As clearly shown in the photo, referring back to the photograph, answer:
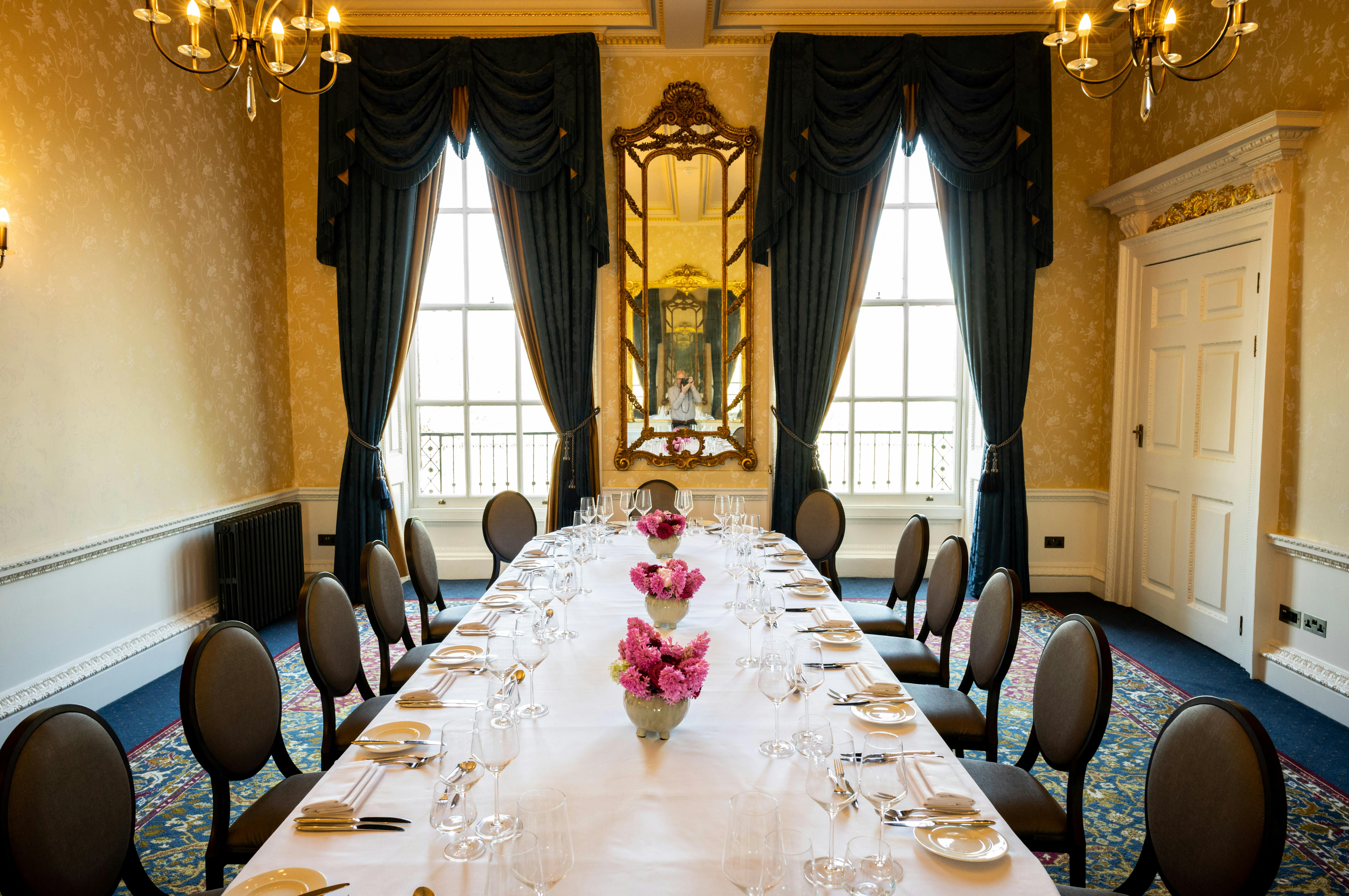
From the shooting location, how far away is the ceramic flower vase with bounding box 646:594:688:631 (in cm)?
249

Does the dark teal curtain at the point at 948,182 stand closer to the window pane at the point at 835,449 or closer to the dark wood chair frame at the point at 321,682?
the window pane at the point at 835,449

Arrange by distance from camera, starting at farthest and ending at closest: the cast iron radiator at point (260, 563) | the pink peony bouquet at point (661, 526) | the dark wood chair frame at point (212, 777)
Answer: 1. the cast iron radiator at point (260, 563)
2. the pink peony bouquet at point (661, 526)
3. the dark wood chair frame at point (212, 777)

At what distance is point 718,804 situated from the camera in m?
1.48

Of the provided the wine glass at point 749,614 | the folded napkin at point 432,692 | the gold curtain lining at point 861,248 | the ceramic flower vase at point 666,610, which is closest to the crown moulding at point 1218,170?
the gold curtain lining at point 861,248

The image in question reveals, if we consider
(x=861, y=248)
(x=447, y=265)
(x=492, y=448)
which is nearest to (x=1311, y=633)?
(x=861, y=248)

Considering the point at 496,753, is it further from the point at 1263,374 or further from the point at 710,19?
the point at 710,19

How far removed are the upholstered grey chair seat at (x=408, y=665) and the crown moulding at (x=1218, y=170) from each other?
176 inches

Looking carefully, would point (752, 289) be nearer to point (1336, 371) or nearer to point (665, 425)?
point (665, 425)

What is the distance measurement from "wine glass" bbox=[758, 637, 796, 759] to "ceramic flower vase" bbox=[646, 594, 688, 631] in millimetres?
704

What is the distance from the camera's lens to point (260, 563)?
4801 mm

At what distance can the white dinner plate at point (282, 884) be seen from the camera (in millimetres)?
1240

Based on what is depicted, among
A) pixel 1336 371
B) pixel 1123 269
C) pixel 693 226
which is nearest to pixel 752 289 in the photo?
pixel 693 226

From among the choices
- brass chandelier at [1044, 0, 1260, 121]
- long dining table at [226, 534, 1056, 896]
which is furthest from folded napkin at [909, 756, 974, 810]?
brass chandelier at [1044, 0, 1260, 121]

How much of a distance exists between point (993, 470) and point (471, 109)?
429 centimetres
